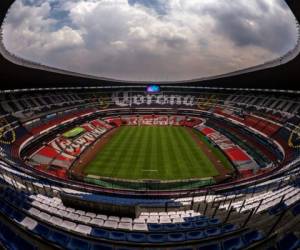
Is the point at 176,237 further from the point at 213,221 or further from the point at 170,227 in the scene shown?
the point at 213,221

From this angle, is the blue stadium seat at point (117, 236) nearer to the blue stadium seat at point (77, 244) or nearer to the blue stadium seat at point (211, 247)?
the blue stadium seat at point (77, 244)

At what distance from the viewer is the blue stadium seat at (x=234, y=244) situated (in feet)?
27.8

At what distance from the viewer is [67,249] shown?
8977 millimetres

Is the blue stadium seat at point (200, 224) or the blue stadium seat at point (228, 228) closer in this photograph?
the blue stadium seat at point (228, 228)

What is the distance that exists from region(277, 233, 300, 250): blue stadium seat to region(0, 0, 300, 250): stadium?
3cm

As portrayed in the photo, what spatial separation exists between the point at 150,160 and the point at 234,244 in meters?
23.3

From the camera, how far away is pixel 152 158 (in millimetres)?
32531

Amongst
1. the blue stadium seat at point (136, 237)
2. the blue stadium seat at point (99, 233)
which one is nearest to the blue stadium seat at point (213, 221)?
the blue stadium seat at point (136, 237)

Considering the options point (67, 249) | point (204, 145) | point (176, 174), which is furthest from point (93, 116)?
point (67, 249)

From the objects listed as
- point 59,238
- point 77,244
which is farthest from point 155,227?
point 59,238

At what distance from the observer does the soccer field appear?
1094 inches

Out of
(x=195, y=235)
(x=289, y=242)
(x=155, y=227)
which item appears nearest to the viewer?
(x=289, y=242)

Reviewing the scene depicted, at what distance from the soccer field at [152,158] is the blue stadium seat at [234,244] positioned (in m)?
17.6

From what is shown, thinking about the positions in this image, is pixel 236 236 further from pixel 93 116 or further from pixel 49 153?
pixel 93 116
